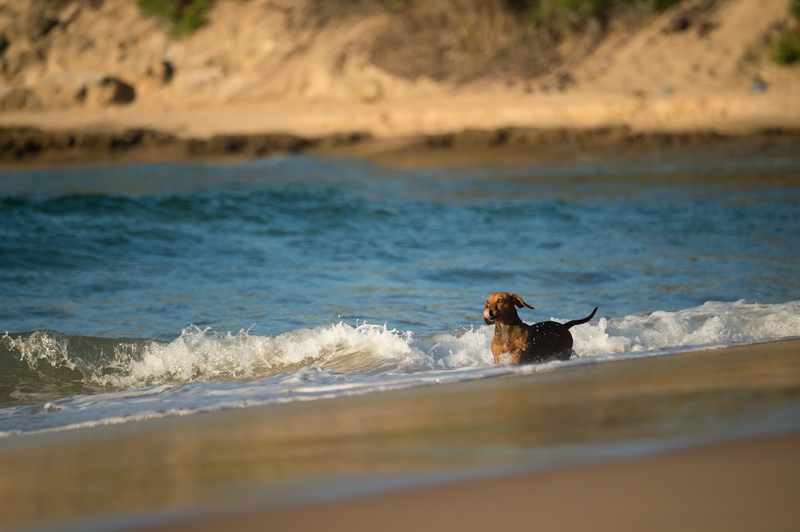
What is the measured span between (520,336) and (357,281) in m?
3.25

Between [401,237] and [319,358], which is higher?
[401,237]

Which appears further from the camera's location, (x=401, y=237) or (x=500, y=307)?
(x=401, y=237)

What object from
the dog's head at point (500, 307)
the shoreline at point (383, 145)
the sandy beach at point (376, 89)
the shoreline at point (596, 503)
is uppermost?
the sandy beach at point (376, 89)

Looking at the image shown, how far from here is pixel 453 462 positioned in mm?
2549

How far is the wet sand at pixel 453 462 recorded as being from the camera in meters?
2.11

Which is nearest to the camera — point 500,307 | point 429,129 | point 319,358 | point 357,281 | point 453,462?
point 453,462

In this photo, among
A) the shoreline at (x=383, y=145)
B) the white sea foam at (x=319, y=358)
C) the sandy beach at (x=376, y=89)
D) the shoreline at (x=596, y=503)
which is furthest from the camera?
the sandy beach at (x=376, y=89)

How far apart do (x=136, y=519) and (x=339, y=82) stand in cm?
2259

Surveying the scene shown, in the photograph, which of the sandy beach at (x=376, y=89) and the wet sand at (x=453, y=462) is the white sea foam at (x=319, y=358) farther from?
the sandy beach at (x=376, y=89)

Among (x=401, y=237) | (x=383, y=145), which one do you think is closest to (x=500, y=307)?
(x=401, y=237)

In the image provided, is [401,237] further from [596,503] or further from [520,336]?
[596,503]

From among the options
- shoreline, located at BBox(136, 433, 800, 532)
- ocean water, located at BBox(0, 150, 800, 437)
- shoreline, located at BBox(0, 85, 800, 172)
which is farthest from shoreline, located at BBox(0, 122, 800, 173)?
shoreline, located at BBox(136, 433, 800, 532)

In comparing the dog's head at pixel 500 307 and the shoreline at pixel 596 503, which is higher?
the dog's head at pixel 500 307

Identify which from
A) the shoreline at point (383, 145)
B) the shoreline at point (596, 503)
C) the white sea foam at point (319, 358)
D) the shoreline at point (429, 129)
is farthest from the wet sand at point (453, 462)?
the shoreline at point (429, 129)
